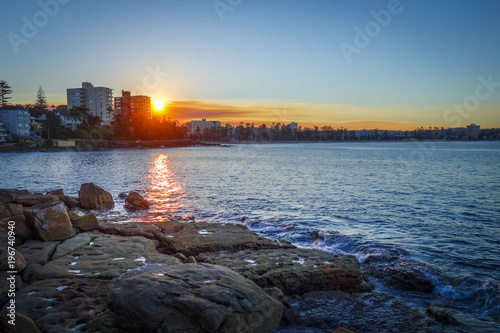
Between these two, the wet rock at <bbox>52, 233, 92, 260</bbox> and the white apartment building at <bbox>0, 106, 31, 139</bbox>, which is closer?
the wet rock at <bbox>52, 233, 92, 260</bbox>

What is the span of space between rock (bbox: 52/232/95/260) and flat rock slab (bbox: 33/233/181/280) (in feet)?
0.41

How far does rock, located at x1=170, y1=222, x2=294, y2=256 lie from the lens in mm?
12539

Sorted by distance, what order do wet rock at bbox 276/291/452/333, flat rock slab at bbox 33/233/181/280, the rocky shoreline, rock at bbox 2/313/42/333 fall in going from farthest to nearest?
flat rock slab at bbox 33/233/181/280 < wet rock at bbox 276/291/452/333 < the rocky shoreline < rock at bbox 2/313/42/333

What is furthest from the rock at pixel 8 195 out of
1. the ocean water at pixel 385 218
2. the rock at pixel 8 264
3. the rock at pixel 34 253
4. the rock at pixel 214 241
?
the rock at pixel 8 264

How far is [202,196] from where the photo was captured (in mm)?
30203

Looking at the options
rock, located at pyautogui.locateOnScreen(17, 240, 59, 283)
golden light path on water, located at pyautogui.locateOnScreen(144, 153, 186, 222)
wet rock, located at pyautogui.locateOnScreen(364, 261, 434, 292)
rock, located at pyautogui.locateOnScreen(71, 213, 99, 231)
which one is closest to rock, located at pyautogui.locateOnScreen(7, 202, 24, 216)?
rock, located at pyautogui.locateOnScreen(71, 213, 99, 231)

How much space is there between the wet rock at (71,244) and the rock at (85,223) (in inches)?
39.1

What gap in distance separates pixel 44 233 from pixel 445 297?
42.4 feet

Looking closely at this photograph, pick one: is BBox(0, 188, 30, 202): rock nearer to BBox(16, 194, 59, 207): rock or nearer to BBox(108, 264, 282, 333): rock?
BBox(16, 194, 59, 207): rock

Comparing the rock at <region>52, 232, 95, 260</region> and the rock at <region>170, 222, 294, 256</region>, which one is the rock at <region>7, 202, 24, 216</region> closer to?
the rock at <region>52, 232, 95, 260</region>

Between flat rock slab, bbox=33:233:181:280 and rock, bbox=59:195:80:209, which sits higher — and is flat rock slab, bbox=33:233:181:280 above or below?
above

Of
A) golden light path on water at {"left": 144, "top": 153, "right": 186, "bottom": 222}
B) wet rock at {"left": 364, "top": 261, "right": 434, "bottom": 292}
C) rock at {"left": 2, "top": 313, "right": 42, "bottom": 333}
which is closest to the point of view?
rock at {"left": 2, "top": 313, "right": 42, "bottom": 333}

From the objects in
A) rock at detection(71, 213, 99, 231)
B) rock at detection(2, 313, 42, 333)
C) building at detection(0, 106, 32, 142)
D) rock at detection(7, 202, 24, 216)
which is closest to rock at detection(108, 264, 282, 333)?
rock at detection(2, 313, 42, 333)

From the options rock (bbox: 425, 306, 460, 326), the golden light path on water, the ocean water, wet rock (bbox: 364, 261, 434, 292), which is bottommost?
the golden light path on water
